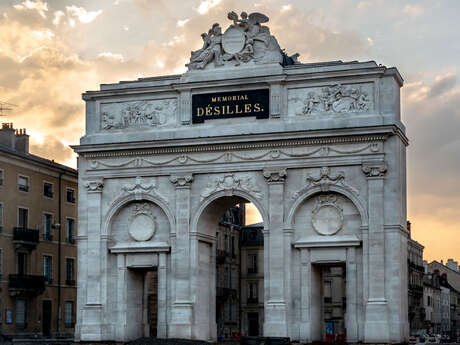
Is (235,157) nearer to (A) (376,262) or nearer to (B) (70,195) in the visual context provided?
(A) (376,262)

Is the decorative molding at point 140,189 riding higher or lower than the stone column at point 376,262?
higher

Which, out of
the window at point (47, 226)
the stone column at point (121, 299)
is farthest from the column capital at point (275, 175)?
the window at point (47, 226)

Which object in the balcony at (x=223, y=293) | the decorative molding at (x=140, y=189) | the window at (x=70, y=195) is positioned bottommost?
the balcony at (x=223, y=293)

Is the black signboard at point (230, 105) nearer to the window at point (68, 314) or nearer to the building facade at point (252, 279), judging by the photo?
the window at point (68, 314)

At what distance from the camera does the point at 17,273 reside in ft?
220

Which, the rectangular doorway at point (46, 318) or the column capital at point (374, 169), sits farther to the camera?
the rectangular doorway at point (46, 318)

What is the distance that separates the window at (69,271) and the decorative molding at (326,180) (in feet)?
83.6

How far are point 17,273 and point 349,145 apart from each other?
83.5ft

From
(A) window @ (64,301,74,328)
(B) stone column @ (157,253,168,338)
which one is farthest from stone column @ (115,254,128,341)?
(A) window @ (64,301,74,328)

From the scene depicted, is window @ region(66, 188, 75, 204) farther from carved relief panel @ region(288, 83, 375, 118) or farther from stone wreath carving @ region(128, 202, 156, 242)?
carved relief panel @ region(288, 83, 375, 118)

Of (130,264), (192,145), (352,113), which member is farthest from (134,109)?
(352,113)

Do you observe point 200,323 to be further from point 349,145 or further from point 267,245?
point 349,145

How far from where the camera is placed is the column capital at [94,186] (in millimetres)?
57750

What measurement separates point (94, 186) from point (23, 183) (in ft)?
39.3
